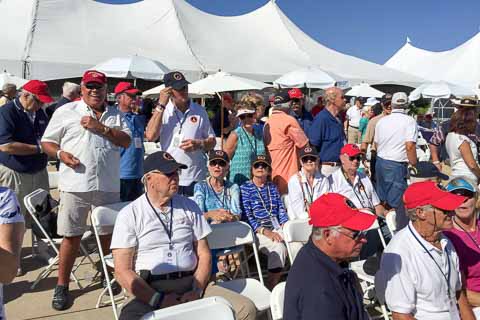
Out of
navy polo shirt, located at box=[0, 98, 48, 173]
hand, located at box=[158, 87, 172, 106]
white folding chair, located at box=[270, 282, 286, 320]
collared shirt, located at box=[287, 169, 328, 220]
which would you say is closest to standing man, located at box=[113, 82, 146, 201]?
navy polo shirt, located at box=[0, 98, 48, 173]

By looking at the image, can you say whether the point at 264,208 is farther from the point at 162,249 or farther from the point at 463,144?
the point at 463,144

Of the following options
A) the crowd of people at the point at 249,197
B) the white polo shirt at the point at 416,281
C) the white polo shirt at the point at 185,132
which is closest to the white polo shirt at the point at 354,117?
the crowd of people at the point at 249,197

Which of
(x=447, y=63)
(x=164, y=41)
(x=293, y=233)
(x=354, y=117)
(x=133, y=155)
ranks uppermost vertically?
(x=447, y=63)

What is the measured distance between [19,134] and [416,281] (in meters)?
3.75

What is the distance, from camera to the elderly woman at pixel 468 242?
2.84m

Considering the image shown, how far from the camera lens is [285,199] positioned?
4.50 m

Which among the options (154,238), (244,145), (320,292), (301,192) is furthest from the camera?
(244,145)

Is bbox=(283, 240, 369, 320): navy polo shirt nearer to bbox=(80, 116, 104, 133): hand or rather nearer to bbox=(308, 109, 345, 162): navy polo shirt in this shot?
bbox=(80, 116, 104, 133): hand

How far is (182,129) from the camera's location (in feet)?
13.7

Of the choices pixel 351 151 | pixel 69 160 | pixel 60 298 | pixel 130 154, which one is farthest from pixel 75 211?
pixel 351 151


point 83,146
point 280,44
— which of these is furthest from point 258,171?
point 280,44

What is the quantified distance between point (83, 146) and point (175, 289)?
152 centimetres

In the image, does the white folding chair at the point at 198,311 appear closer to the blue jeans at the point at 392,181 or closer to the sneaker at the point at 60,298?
the sneaker at the point at 60,298

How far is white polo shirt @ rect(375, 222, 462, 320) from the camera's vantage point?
232 centimetres
